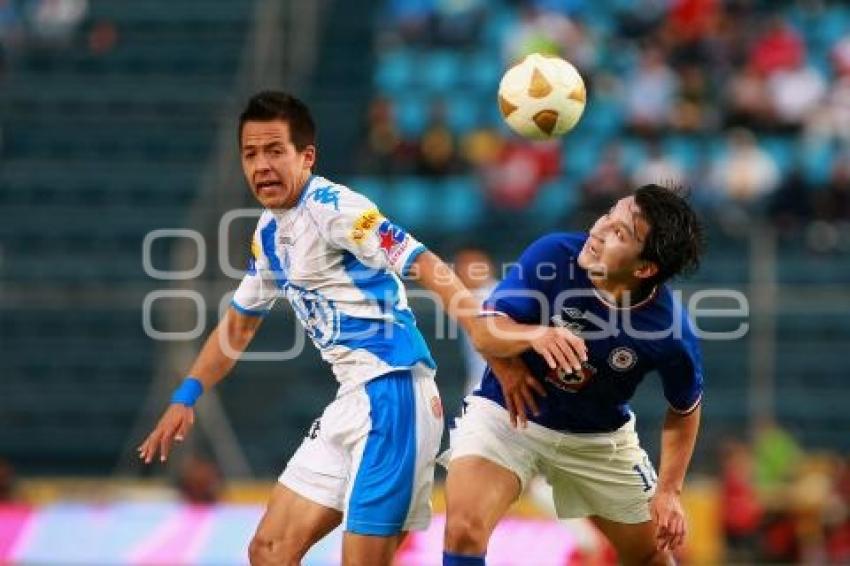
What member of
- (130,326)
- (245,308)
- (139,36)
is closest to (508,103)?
(245,308)

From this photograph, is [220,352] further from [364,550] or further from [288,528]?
[364,550]

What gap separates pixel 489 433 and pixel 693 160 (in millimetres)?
10446

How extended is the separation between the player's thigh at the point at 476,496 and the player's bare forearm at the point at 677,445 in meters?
0.64

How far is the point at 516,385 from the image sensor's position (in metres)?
7.43

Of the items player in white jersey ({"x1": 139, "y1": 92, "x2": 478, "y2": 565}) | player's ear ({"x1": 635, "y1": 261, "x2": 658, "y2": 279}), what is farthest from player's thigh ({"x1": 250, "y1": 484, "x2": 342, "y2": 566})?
player's ear ({"x1": 635, "y1": 261, "x2": 658, "y2": 279})

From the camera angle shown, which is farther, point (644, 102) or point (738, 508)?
point (644, 102)

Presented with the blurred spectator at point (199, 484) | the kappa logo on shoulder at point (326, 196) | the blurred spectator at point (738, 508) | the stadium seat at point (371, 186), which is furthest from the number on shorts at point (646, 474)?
the stadium seat at point (371, 186)

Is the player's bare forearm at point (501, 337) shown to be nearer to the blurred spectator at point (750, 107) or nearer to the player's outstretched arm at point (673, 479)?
the player's outstretched arm at point (673, 479)

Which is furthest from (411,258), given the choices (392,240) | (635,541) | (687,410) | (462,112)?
(462,112)

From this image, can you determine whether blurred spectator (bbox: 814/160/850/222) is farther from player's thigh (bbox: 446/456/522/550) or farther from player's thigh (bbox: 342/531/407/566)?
player's thigh (bbox: 342/531/407/566)

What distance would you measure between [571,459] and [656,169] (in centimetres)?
963

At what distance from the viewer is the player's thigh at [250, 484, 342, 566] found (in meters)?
7.52

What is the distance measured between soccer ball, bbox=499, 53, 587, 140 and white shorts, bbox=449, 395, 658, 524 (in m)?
1.35

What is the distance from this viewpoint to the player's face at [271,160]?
7457mm
